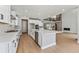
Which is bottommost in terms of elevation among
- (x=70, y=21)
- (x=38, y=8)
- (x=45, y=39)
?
(x=45, y=39)

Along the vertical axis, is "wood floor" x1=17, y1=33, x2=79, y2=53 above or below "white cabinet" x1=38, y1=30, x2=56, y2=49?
below

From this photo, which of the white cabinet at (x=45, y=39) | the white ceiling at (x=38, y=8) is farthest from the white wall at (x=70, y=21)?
the white cabinet at (x=45, y=39)

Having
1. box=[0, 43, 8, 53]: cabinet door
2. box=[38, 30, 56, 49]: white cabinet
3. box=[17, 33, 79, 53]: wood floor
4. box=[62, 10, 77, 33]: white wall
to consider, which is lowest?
box=[17, 33, 79, 53]: wood floor

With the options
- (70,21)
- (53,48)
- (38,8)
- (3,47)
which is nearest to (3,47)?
(3,47)

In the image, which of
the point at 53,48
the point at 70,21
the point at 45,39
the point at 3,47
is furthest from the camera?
the point at 70,21

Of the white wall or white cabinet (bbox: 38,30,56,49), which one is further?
the white wall

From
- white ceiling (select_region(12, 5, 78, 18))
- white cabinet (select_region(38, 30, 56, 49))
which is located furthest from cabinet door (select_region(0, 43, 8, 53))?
white ceiling (select_region(12, 5, 78, 18))

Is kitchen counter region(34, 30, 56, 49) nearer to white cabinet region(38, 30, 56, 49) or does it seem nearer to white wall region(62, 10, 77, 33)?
white cabinet region(38, 30, 56, 49)

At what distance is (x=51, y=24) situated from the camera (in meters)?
17.8

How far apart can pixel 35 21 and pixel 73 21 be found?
594 centimetres

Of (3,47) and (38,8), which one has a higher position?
(38,8)

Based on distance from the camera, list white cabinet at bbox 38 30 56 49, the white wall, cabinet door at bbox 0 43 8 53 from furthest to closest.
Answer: the white wall < white cabinet at bbox 38 30 56 49 < cabinet door at bbox 0 43 8 53

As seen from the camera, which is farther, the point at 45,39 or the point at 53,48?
the point at 45,39

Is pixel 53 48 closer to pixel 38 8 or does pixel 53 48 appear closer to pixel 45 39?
pixel 45 39
